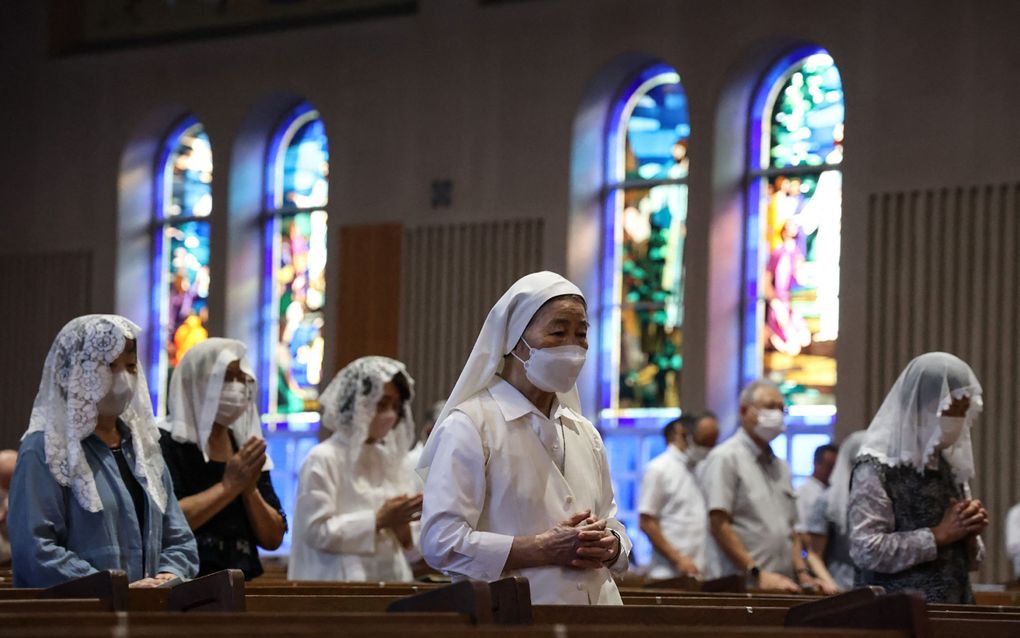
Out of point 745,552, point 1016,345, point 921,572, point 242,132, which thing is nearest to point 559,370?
point 921,572

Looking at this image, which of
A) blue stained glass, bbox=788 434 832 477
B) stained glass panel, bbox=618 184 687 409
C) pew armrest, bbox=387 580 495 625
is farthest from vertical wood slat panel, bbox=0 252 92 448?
pew armrest, bbox=387 580 495 625

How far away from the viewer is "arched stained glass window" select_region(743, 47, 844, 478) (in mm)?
12312

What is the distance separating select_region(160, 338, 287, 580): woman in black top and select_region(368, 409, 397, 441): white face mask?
2.94ft

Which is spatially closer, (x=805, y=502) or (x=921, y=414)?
(x=921, y=414)

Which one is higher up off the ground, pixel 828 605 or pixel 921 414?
pixel 921 414

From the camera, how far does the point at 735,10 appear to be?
12.5m

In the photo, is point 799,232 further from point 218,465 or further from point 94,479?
point 94,479

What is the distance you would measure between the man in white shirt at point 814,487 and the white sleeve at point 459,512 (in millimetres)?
5061

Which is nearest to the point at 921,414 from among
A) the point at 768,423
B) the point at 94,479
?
the point at 768,423

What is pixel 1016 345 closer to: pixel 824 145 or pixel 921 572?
pixel 824 145

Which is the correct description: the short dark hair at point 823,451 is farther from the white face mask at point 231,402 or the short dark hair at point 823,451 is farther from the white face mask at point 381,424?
the white face mask at point 231,402

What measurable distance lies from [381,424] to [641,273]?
7.09 meters

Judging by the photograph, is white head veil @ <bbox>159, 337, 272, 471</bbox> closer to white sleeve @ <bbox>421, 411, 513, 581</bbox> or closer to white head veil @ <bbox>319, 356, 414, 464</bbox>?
white head veil @ <bbox>319, 356, 414, 464</bbox>

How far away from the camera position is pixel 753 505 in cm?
777
